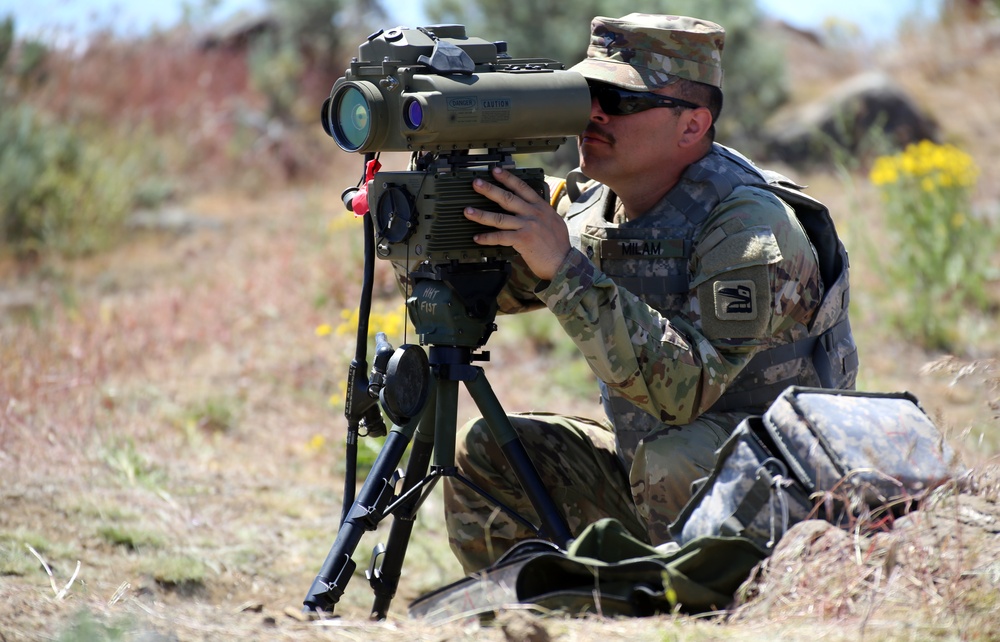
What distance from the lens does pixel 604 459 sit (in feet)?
9.46

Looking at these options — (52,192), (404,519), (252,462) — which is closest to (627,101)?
(404,519)

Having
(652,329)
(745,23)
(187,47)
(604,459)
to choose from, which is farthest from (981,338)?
(187,47)

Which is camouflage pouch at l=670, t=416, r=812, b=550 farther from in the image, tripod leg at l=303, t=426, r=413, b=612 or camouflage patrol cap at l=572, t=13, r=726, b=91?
camouflage patrol cap at l=572, t=13, r=726, b=91

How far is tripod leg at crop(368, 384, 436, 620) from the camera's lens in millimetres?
2529

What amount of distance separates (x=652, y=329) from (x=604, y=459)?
0.63 metres

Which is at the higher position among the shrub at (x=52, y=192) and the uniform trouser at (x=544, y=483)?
the shrub at (x=52, y=192)

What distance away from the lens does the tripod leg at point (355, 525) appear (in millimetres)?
2367

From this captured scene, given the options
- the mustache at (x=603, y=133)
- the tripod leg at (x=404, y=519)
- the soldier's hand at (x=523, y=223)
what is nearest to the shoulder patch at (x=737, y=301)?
the soldier's hand at (x=523, y=223)

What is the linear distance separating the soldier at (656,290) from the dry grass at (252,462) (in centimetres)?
40

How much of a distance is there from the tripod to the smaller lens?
1.15 ft

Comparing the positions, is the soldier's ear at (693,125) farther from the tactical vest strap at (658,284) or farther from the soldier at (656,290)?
the tactical vest strap at (658,284)

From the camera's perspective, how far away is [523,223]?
7.47ft

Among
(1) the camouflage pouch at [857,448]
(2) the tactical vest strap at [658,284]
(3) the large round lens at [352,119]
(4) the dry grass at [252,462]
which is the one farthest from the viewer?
(2) the tactical vest strap at [658,284]

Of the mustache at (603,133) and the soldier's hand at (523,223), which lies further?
the mustache at (603,133)
